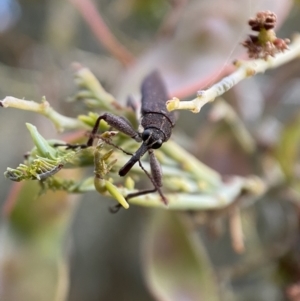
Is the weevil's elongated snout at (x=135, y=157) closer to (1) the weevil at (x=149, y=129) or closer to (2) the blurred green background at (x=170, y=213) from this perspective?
(1) the weevil at (x=149, y=129)

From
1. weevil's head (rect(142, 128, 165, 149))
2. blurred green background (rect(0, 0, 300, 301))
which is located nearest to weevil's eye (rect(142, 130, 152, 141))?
weevil's head (rect(142, 128, 165, 149))

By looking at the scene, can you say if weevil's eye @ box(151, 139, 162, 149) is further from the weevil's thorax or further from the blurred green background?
the blurred green background

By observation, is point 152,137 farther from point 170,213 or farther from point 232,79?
point 170,213

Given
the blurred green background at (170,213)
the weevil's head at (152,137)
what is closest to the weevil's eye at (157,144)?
the weevil's head at (152,137)

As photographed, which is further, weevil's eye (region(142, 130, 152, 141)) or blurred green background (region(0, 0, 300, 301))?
blurred green background (region(0, 0, 300, 301))

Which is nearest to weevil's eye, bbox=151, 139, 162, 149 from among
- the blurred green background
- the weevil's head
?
the weevil's head

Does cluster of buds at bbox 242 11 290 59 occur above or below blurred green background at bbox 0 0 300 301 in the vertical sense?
above
